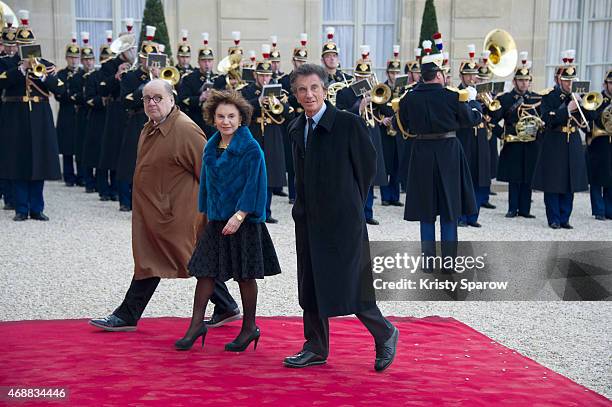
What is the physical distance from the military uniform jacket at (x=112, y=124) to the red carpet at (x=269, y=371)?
6.96 meters

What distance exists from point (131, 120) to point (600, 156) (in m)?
5.99

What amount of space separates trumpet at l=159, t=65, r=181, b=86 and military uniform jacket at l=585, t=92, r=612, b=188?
17.2ft

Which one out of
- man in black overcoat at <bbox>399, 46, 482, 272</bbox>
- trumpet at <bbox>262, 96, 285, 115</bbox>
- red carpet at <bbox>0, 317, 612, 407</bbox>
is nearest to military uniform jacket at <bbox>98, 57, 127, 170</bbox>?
trumpet at <bbox>262, 96, 285, 115</bbox>

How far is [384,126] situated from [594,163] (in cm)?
306

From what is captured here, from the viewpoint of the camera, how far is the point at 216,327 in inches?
261

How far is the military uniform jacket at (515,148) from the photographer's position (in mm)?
12742

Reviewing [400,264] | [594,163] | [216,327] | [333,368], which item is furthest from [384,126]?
[333,368]

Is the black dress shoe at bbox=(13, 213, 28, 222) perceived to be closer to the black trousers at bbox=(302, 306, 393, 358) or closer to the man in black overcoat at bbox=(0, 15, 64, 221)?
the man in black overcoat at bbox=(0, 15, 64, 221)

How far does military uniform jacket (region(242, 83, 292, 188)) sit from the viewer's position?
12578mm

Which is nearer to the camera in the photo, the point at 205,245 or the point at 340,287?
the point at 340,287

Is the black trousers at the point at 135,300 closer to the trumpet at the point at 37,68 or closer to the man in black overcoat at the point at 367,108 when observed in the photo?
the man in black overcoat at the point at 367,108

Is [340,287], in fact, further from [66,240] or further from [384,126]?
[384,126]

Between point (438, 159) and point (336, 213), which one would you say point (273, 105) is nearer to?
point (438, 159)

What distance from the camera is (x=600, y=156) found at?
501 inches
